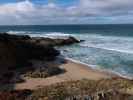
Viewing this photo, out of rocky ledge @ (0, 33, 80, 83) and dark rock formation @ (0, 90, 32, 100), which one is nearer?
dark rock formation @ (0, 90, 32, 100)

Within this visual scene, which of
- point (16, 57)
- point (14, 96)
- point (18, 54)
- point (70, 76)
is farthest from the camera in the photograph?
point (18, 54)

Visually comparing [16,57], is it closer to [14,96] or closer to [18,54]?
[18,54]

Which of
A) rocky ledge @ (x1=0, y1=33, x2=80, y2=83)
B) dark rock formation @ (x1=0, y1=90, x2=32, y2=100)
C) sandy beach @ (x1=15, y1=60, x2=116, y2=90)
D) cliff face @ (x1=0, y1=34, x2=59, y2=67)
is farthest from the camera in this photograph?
cliff face @ (x1=0, y1=34, x2=59, y2=67)

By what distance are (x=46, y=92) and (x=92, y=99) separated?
295 cm

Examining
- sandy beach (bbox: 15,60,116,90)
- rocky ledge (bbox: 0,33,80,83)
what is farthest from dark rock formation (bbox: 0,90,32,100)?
rocky ledge (bbox: 0,33,80,83)

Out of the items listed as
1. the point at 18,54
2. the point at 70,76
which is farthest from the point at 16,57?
the point at 70,76

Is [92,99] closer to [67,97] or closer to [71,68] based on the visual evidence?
[67,97]

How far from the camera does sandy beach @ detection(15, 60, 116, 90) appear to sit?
56.7 ft

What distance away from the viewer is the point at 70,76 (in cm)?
1988

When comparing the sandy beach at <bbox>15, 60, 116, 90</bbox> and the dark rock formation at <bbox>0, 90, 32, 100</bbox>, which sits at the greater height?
the dark rock formation at <bbox>0, 90, 32, 100</bbox>

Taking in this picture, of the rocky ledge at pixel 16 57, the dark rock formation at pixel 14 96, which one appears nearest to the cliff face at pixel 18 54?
the rocky ledge at pixel 16 57

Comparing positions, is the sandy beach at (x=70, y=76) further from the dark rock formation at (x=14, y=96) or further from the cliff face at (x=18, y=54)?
the cliff face at (x=18, y=54)

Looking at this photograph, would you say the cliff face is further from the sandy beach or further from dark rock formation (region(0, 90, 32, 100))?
dark rock formation (region(0, 90, 32, 100))

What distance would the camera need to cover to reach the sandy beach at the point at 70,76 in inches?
681
